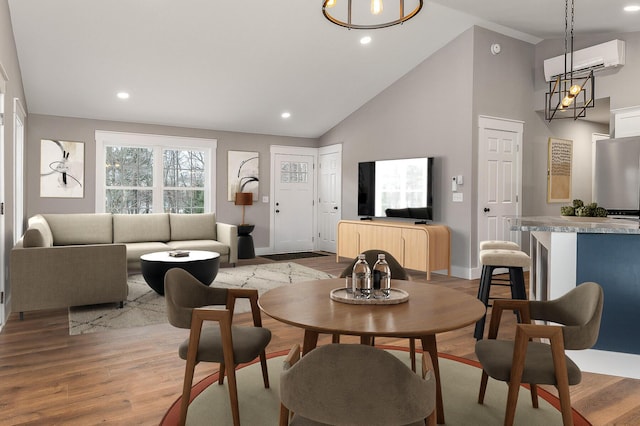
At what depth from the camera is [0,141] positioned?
364 centimetres

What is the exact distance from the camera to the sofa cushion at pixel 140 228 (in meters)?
6.28

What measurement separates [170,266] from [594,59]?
5634mm

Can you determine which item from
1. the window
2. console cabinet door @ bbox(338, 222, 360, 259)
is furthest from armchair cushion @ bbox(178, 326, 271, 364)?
the window

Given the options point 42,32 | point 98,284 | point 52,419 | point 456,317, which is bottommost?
point 52,419

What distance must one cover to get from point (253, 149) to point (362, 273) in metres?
6.19

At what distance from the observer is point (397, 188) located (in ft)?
21.9

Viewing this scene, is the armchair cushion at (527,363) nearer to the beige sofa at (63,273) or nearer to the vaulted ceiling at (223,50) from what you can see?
the beige sofa at (63,273)

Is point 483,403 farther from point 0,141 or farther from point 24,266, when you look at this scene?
point 0,141

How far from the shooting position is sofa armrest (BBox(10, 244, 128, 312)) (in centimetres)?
387

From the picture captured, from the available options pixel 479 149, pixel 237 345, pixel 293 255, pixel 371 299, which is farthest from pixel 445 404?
pixel 293 255

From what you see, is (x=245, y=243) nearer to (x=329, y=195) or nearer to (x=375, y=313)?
(x=329, y=195)

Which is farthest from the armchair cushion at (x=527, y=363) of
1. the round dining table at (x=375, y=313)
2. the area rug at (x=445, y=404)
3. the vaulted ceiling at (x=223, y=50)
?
the vaulted ceiling at (x=223, y=50)

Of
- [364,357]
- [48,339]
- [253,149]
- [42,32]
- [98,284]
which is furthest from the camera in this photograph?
[253,149]

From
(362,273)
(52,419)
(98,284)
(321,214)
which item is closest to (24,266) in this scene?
(98,284)
